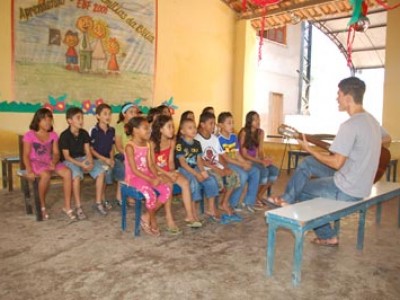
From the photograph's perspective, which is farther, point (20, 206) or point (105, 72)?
point (105, 72)

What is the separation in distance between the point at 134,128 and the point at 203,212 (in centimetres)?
125

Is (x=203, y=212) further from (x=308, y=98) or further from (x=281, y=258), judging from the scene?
(x=308, y=98)

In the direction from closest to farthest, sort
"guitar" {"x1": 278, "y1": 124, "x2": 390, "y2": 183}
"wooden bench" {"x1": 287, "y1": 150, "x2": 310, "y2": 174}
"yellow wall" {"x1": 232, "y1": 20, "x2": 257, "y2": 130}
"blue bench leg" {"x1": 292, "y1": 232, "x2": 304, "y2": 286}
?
"blue bench leg" {"x1": 292, "y1": 232, "x2": 304, "y2": 286} < "guitar" {"x1": 278, "y1": 124, "x2": 390, "y2": 183} < "wooden bench" {"x1": 287, "y1": 150, "x2": 310, "y2": 174} < "yellow wall" {"x1": 232, "y1": 20, "x2": 257, "y2": 130}

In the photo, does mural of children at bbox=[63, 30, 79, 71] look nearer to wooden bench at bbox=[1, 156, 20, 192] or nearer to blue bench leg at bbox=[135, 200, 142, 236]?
wooden bench at bbox=[1, 156, 20, 192]

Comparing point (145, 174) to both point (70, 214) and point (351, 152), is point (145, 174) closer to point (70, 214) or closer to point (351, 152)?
point (70, 214)

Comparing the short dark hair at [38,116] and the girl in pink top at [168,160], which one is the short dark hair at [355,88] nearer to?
the girl in pink top at [168,160]

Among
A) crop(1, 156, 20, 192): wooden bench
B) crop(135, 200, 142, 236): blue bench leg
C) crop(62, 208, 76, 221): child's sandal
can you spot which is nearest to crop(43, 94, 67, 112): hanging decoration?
crop(1, 156, 20, 192): wooden bench

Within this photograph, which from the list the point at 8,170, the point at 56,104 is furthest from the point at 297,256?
the point at 56,104

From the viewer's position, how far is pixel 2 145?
5125 mm

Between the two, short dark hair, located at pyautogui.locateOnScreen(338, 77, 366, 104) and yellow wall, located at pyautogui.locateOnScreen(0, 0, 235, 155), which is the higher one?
yellow wall, located at pyautogui.locateOnScreen(0, 0, 235, 155)

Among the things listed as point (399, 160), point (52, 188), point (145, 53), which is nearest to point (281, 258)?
point (52, 188)

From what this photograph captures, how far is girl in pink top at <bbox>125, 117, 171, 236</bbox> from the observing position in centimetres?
326

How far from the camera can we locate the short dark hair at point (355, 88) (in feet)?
8.94

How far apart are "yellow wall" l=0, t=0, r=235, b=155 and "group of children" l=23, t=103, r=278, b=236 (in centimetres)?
184
